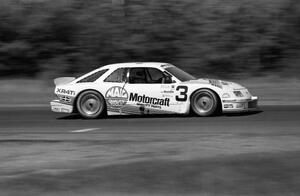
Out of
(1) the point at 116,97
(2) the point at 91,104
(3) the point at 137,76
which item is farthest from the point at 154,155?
(2) the point at 91,104

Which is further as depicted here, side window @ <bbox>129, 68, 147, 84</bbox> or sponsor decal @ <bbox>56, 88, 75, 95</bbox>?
sponsor decal @ <bbox>56, 88, 75, 95</bbox>

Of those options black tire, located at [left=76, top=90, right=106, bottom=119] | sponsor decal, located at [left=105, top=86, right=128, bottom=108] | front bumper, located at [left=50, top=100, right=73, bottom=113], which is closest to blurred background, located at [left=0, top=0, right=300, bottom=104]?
front bumper, located at [left=50, top=100, right=73, bottom=113]

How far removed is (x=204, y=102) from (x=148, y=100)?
1283 mm

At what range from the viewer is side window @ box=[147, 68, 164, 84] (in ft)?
54.8

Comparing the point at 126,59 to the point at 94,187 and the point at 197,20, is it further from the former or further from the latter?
the point at 94,187

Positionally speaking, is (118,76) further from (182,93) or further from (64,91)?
(182,93)

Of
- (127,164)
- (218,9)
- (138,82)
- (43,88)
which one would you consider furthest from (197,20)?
(127,164)

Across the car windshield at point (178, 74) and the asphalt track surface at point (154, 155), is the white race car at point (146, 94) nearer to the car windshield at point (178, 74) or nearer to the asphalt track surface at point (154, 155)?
the car windshield at point (178, 74)

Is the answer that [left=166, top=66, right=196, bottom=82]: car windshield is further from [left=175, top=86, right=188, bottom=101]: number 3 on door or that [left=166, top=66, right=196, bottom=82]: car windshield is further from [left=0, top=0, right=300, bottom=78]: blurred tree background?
[left=0, top=0, right=300, bottom=78]: blurred tree background

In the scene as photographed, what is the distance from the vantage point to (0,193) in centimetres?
791

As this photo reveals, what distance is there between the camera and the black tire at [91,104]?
55.5ft

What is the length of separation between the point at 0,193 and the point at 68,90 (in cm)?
922

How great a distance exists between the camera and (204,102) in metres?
16.2

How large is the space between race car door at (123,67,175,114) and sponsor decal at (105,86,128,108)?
0.32 ft
